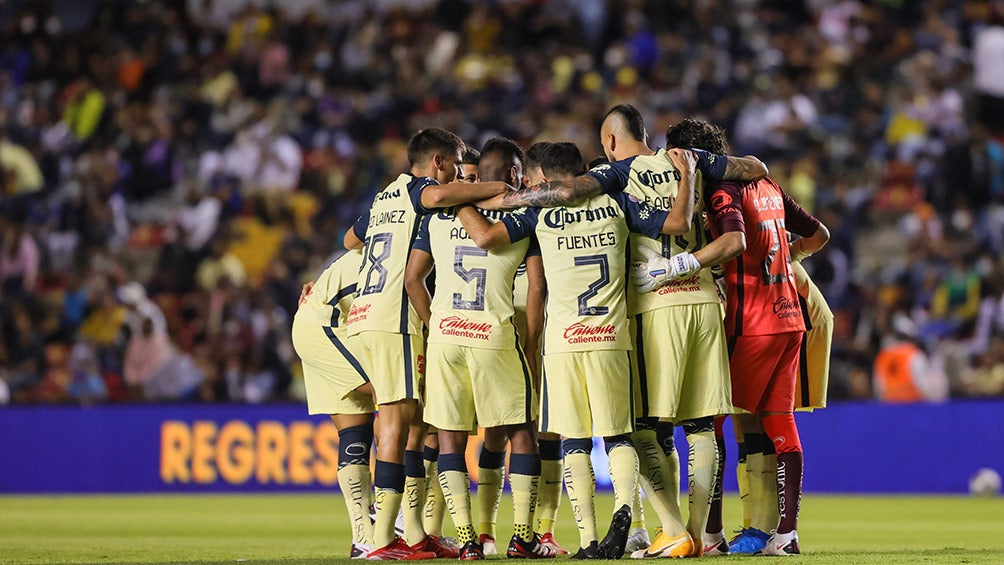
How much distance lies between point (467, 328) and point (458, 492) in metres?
0.98

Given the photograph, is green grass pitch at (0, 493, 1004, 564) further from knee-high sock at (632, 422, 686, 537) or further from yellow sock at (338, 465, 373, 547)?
knee-high sock at (632, 422, 686, 537)

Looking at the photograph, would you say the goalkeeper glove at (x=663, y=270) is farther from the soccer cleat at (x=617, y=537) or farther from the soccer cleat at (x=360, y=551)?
the soccer cleat at (x=360, y=551)

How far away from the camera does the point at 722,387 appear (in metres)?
9.21

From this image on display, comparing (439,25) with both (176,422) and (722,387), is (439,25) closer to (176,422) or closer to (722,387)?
(176,422)

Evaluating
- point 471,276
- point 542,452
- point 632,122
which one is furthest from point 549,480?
point 632,122

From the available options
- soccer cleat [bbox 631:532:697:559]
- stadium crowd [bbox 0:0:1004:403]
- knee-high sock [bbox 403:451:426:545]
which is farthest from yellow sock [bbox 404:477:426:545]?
stadium crowd [bbox 0:0:1004:403]

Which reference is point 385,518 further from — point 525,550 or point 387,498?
point 525,550

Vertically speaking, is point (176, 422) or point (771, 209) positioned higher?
point (771, 209)

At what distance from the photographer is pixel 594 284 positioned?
9.06m

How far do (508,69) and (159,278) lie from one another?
692 centimetres

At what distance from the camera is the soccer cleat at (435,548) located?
9516 millimetres

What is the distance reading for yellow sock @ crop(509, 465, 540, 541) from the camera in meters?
9.34

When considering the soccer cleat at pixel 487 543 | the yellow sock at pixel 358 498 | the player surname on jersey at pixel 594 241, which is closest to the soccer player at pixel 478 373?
the soccer cleat at pixel 487 543

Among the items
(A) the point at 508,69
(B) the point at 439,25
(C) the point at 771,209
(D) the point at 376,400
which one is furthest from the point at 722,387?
(B) the point at 439,25
